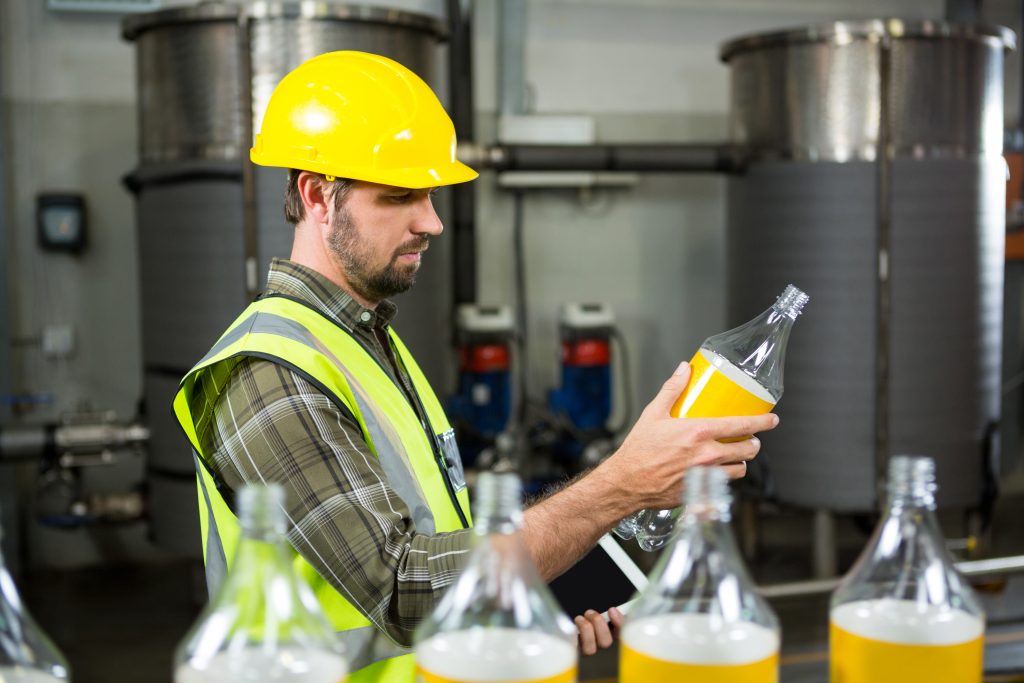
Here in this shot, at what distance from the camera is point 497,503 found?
2.20ft

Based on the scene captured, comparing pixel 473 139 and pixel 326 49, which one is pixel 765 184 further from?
pixel 326 49

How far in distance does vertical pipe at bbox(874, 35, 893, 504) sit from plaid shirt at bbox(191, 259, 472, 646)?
9.31 ft

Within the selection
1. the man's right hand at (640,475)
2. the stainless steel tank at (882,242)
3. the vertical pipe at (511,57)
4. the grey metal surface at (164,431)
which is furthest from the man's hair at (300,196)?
the vertical pipe at (511,57)

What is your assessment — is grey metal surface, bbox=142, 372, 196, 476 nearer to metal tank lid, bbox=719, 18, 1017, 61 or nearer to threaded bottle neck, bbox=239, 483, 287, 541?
metal tank lid, bbox=719, 18, 1017, 61

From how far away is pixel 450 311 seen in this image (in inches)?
183

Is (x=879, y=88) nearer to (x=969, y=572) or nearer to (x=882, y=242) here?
(x=882, y=242)

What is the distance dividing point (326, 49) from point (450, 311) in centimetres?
160

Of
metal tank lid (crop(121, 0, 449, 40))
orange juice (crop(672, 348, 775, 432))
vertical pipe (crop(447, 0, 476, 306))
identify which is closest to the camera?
orange juice (crop(672, 348, 775, 432))

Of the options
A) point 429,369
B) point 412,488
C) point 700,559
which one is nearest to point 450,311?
point 429,369

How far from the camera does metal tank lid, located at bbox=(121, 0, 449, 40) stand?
3.21m

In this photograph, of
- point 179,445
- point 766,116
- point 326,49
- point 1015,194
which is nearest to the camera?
point 326,49

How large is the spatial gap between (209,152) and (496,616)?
9.46 feet

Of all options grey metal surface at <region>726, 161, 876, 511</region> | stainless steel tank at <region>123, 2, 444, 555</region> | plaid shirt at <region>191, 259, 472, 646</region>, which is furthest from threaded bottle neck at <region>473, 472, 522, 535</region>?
grey metal surface at <region>726, 161, 876, 511</region>

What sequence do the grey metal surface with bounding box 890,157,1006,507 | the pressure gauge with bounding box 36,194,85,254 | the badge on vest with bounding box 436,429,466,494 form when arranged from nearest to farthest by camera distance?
the badge on vest with bounding box 436,429,466,494 → the grey metal surface with bounding box 890,157,1006,507 → the pressure gauge with bounding box 36,194,85,254
